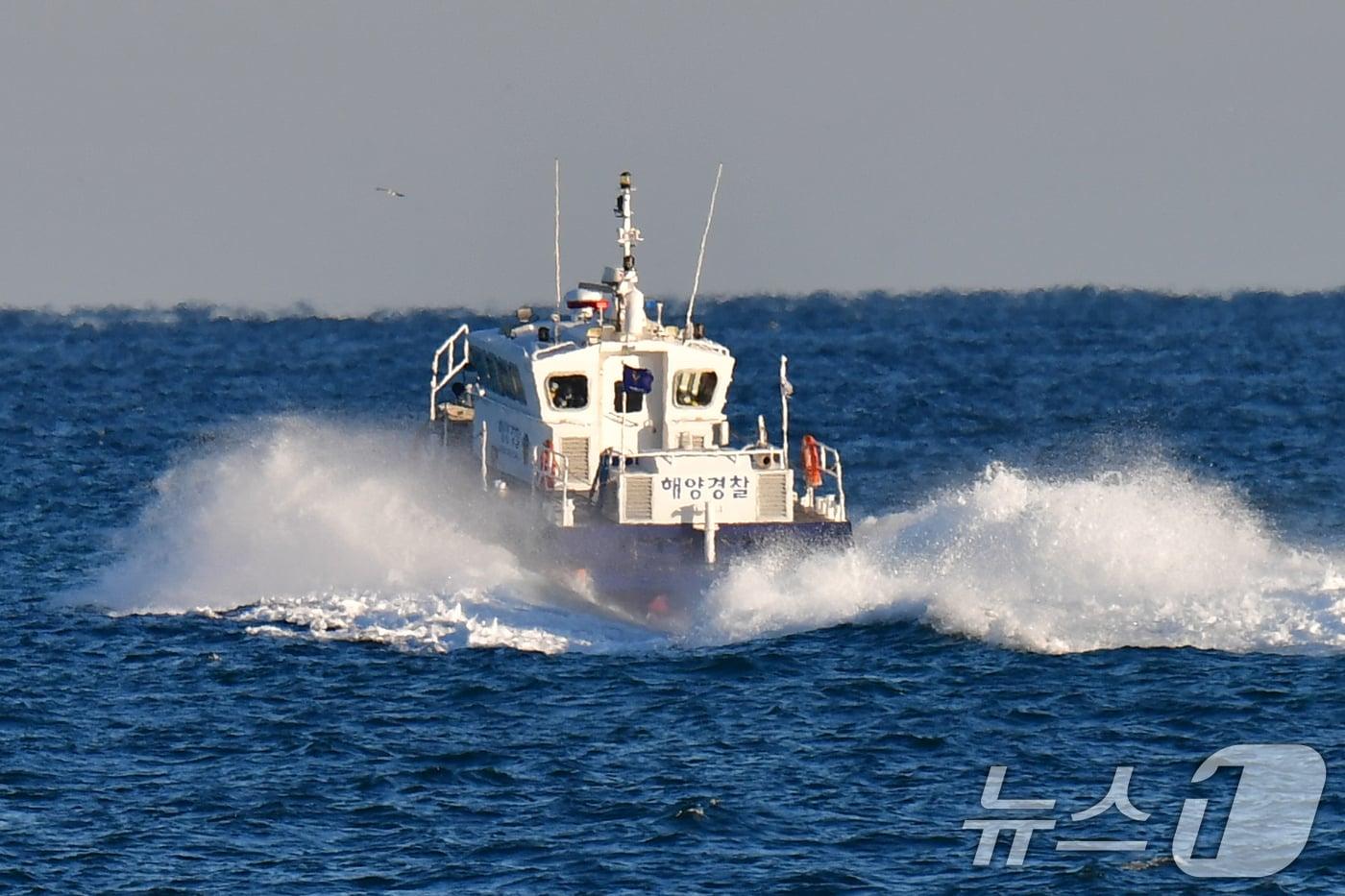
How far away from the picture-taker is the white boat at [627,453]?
32.3 meters

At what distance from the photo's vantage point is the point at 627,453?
3388cm

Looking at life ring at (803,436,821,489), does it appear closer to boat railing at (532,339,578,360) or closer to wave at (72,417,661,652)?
boat railing at (532,339,578,360)

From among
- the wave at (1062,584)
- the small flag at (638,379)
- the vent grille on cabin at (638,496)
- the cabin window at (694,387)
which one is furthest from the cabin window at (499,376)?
the wave at (1062,584)

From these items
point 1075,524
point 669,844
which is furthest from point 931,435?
point 669,844

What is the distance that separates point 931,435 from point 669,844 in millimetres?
34248

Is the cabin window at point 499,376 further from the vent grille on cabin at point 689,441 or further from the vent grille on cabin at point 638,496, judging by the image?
the vent grille on cabin at point 638,496

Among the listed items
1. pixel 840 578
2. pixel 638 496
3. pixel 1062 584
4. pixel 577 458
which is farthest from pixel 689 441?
pixel 1062 584

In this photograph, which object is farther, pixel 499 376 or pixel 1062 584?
pixel 499 376

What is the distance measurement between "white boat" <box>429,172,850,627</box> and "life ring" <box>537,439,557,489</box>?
35 millimetres

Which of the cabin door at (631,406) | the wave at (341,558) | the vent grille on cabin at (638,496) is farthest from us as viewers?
the cabin door at (631,406)

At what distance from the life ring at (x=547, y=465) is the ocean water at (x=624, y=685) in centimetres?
141

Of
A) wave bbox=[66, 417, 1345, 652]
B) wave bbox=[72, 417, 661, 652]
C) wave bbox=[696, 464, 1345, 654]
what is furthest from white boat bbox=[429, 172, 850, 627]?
wave bbox=[696, 464, 1345, 654]

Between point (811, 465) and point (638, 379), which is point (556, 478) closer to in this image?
point (638, 379)

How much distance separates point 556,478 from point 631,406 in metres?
2.18
